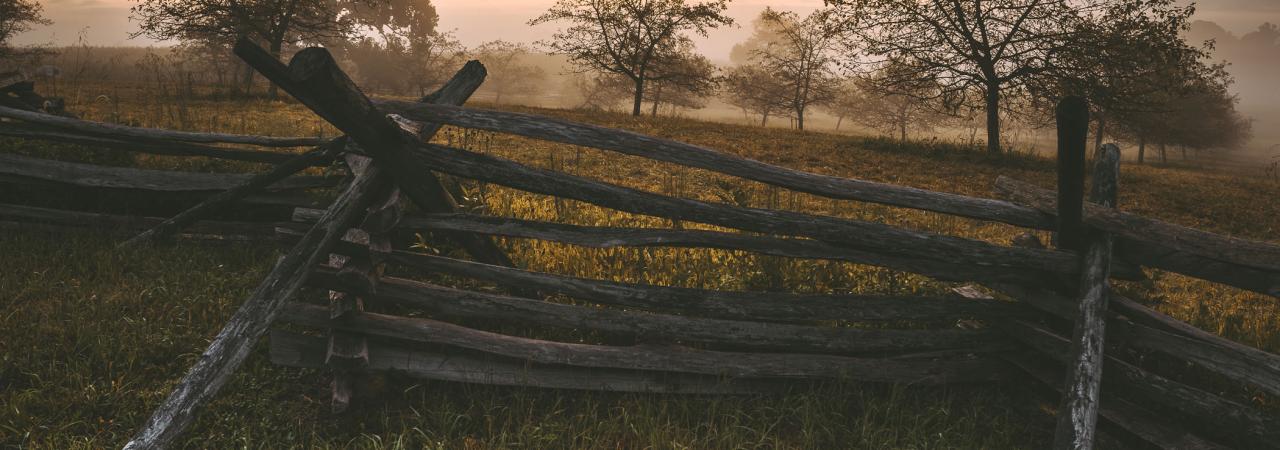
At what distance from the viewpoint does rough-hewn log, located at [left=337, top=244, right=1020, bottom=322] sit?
3373 mm

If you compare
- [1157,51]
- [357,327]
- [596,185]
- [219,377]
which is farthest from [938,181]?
[219,377]

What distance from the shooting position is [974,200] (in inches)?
129

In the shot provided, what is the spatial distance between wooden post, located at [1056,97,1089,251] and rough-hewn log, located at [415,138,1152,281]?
0.48 feet

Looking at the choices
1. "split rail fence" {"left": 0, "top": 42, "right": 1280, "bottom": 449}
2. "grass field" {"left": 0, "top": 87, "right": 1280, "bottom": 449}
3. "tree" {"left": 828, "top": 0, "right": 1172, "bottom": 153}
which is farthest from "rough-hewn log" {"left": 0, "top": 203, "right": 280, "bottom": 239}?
"tree" {"left": 828, "top": 0, "right": 1172, "bottom": 153}

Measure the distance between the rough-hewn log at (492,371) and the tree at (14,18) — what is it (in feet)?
96.9

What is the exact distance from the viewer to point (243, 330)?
8.25 ft

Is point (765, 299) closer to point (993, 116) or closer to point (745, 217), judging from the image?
point (745, 217)

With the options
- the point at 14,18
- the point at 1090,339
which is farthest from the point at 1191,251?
the point at 14,18

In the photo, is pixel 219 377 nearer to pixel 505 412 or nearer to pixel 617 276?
pixel 505 412

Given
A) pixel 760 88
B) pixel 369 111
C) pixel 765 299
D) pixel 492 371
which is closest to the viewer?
pixel 369 111

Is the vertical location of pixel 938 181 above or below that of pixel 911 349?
above

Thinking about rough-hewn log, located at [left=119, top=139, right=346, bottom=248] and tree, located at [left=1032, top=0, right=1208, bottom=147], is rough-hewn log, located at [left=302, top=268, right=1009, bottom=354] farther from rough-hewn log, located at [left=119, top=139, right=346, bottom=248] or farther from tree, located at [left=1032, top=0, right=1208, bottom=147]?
tree, located at [left=1032, top=0, right=1208, bottom=147]

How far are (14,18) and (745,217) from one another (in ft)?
121

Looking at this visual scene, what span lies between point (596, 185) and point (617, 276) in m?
1.50
